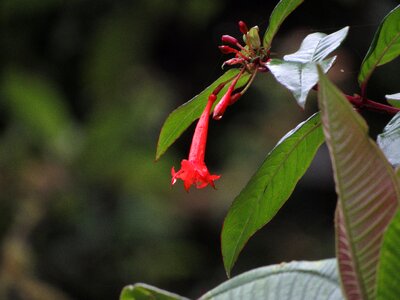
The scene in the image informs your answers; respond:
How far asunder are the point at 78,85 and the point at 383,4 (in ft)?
4.34

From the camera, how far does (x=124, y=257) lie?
10.4 ft

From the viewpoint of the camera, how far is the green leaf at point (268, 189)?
0.78 m

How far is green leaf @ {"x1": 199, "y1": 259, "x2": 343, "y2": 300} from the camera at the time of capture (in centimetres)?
55

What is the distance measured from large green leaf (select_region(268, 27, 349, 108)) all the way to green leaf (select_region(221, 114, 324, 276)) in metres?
0.07

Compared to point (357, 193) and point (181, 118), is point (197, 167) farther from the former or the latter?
point (357, 193)

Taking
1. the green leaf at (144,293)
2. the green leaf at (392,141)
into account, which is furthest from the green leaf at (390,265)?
the green leaf at (392,141)

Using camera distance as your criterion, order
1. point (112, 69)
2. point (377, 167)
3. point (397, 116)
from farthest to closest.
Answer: point (112, 69) < point (397, 116) < point (377, 167)

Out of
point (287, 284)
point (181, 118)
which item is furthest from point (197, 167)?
point (287, 284)

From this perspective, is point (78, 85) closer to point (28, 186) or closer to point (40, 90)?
point (40, 90)

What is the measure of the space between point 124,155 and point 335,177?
269cm

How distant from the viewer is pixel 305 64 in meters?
0.71

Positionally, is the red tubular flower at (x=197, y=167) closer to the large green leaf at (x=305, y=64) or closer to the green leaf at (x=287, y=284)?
the large green leaf at (x=305, y=64)

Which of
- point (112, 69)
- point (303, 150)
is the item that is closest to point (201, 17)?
point (112, 69)

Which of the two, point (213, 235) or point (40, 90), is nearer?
point (40, 90)
